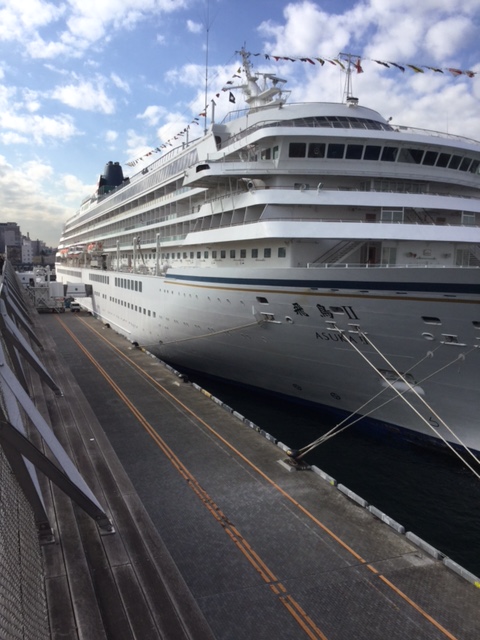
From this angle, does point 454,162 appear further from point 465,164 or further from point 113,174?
point 113,174

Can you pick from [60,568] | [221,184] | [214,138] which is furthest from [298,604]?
[214,138]

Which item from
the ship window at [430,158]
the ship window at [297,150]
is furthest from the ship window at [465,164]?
the ship window at [297,150]

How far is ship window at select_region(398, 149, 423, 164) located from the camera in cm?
1772

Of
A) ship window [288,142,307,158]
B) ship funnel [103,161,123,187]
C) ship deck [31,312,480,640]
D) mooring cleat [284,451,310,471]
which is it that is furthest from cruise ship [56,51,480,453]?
ship funnel [103,161,123,187]

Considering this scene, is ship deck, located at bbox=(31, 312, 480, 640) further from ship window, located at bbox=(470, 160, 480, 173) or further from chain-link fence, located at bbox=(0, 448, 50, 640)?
ship window, located at bbox=(470, 160, 480, 173)

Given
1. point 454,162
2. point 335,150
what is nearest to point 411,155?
point 454,162

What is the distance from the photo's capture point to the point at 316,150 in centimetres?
1761

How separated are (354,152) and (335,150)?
718mm

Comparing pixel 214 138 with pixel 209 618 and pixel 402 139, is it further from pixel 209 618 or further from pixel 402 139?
pixel 209 618

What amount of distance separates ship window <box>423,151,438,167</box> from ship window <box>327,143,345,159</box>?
330 centimetres

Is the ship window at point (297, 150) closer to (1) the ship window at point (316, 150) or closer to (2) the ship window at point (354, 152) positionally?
(1) the ship window at point (316, 150)

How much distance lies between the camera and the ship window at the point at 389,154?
1747cm

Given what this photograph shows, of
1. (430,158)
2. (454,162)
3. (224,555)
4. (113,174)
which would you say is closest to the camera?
(224,555)

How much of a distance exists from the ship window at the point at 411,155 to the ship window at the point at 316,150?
117 inches
